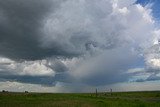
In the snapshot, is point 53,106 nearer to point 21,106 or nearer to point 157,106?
point 21,106

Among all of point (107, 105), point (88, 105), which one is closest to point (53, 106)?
point (88, 105)

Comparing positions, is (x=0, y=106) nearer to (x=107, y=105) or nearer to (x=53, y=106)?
(x=53, y=106)

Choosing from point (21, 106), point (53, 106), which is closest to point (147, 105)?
point (53, 106)

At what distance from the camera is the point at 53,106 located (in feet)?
170

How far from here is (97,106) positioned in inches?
2184

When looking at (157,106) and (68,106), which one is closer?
(68,106)

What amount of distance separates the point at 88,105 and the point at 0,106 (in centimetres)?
1572

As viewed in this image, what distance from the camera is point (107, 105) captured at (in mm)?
56781

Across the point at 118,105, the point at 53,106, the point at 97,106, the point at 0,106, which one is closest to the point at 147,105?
the point at 118,105

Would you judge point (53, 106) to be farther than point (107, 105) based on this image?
No

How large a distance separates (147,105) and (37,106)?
808 inches

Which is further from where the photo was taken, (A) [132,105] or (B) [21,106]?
(A) [132,105]

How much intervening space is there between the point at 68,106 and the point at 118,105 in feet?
34.7

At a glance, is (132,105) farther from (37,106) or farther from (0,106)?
(0,106)
